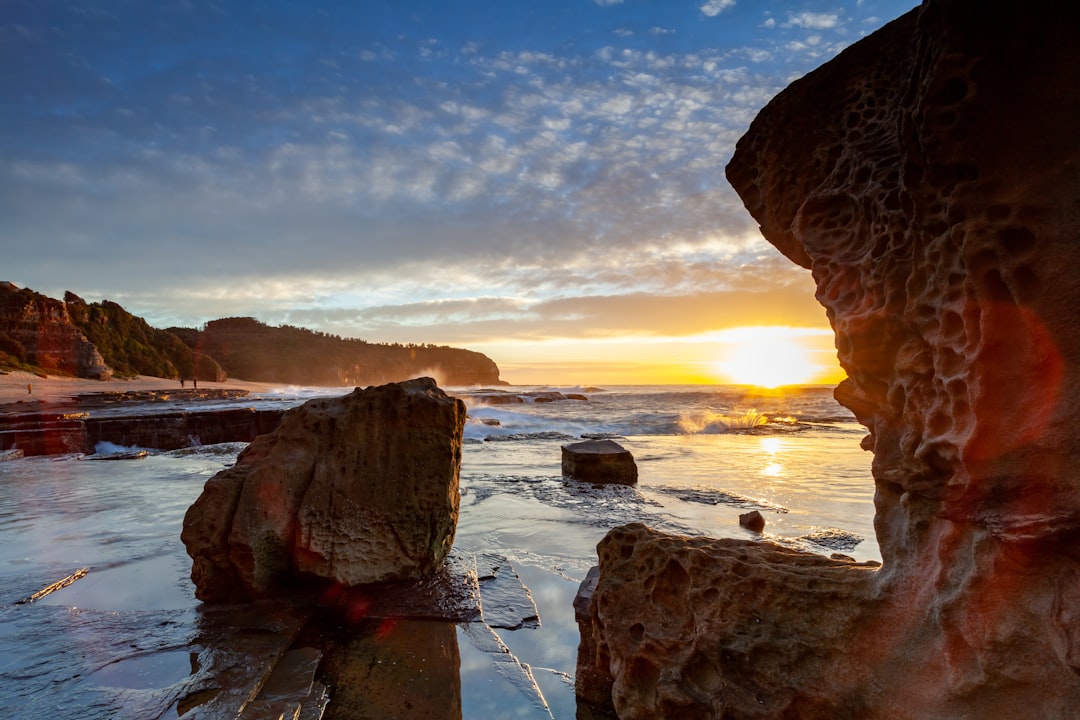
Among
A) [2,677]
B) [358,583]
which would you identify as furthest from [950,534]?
[2,677]

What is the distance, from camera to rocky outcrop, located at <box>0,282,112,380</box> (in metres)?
39.7

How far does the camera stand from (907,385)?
8.04 feet

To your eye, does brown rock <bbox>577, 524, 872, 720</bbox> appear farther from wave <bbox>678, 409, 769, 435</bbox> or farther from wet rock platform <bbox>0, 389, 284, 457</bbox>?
wave <bbox>678, 409, 769, 435</bbox>

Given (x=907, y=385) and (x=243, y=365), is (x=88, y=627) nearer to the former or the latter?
(x=907, y=385)

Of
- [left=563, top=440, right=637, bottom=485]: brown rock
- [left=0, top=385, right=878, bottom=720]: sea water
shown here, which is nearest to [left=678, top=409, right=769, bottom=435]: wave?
[left=0, top=385, right=878, bottom=720]: sea water

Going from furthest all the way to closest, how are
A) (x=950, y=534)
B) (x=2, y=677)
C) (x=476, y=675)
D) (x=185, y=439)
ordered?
(x=185, y=439)
(x=476, y=675)
(x=2, y=677)
(x=950, y=534)

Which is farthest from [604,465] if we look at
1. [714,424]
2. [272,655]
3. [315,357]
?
[315,357]

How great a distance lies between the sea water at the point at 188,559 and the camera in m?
3.29

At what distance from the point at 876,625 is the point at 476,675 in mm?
2257

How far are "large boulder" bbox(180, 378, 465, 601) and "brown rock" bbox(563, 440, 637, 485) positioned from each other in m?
→ 5.29

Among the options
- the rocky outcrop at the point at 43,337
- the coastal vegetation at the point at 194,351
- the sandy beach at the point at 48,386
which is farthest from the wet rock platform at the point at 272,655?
the rocky outcrop at the point at 43,337

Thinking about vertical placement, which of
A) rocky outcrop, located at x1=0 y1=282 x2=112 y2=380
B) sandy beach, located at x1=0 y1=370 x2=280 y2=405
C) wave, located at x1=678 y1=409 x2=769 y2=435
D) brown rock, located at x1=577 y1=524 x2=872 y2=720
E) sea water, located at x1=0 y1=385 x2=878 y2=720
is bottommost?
wave, located at x1=678 y1=409 x2=769 y2=435

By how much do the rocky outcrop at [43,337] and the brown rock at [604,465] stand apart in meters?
44.9

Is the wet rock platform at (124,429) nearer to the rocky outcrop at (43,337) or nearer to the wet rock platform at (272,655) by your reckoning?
the wet rock platform at (272,655)
